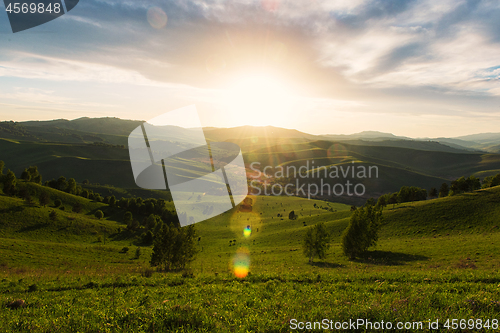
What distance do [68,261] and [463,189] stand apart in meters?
110

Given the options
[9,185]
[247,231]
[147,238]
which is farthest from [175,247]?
[9,185]

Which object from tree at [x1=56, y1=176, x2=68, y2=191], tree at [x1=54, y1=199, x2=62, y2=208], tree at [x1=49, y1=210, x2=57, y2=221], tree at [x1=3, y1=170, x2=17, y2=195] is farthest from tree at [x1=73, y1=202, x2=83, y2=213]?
tree at [x1=56, y1=176, x2=68, y2=191]

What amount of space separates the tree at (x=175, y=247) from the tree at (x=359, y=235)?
29364 mm

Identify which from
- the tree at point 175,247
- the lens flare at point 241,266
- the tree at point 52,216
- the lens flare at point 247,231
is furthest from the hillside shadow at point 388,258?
the tree at point 52,216

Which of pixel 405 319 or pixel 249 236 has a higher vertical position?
pixel 405 319

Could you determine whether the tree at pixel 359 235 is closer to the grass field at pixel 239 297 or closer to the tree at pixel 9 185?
the grass field at pixel 239 297

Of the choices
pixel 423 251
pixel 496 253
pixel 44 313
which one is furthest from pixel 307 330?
pixel 423 251

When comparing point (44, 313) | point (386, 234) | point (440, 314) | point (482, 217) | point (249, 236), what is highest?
point (440, 314)

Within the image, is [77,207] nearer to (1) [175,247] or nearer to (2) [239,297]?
(1) [175,247]

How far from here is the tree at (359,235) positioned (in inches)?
1774

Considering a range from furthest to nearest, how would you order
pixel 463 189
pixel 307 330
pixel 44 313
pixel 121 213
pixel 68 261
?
pixel 121 213
pixel 463 189
pixel 68 261
pixel 44 313
pixel 307 330

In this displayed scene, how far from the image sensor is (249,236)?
83.9 meters

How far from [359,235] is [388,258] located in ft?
20.6

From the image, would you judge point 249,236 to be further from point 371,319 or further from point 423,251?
point 371,319
